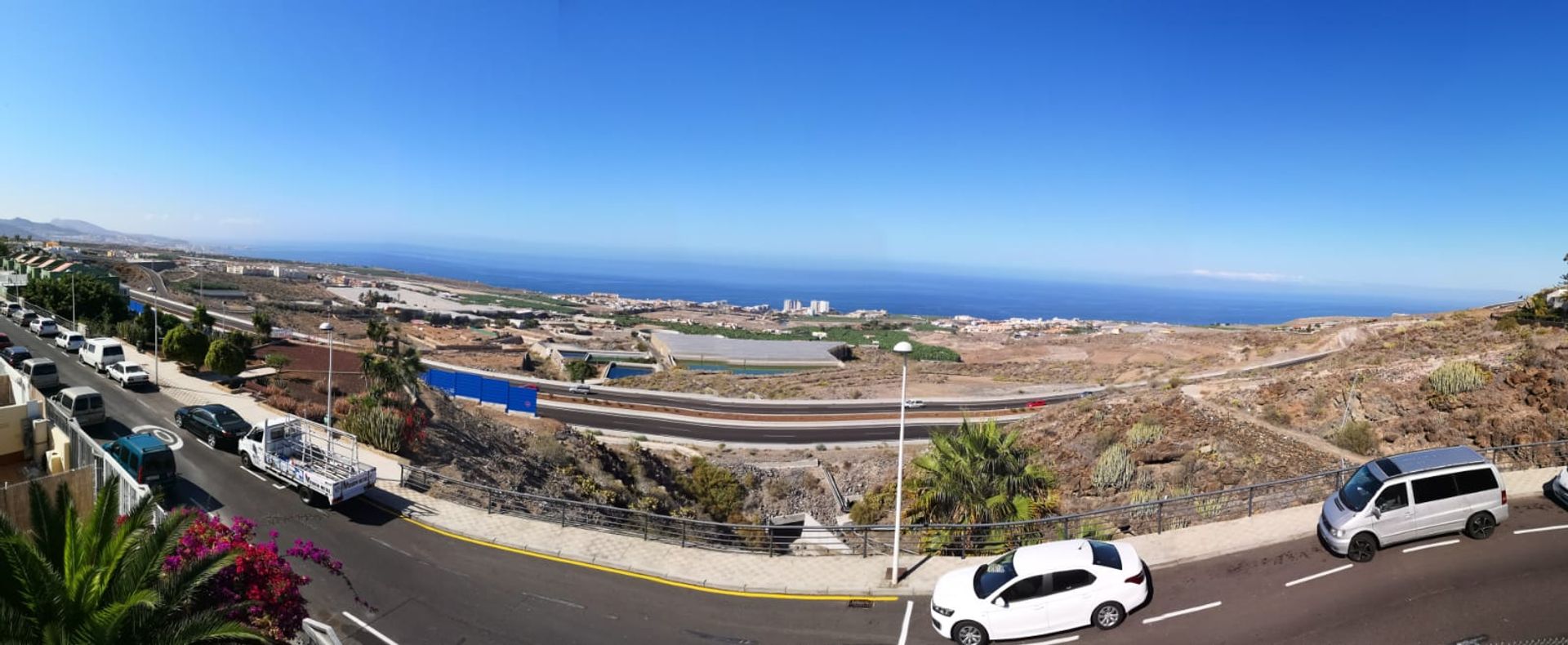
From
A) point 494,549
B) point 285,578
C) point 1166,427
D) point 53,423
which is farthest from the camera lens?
point 1166,427

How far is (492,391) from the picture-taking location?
4428 cm

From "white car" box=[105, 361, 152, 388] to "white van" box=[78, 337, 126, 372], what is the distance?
270 cm

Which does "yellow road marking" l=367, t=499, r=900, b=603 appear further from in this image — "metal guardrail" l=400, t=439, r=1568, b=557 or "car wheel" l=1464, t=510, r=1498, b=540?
"car wheel" l=1464, t=510, r=1498, b=540

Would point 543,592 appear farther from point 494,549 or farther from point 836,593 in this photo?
point 836,593

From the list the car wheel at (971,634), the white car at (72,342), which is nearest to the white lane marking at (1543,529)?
the car wheel at (971,634)

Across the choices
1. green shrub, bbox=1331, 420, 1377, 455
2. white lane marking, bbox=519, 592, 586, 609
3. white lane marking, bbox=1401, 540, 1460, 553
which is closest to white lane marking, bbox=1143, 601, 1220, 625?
white lane marking, bbox=1401, 540, 1460, 553

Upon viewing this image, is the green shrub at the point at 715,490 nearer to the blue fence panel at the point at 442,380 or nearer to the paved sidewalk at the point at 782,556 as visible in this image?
the paved sidewalk at the point at 782,556

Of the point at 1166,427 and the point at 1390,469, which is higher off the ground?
the point at 1390,469

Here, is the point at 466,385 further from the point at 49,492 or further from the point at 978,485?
the point at 978,485

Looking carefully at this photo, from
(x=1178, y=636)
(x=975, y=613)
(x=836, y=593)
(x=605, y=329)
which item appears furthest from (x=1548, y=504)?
(x=605, y=329)

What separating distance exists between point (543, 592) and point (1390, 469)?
657 inches

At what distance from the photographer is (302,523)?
16469 mm

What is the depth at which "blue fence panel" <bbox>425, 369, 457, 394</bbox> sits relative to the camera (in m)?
44.9

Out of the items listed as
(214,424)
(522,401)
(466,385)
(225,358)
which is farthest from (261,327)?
(214,424)
